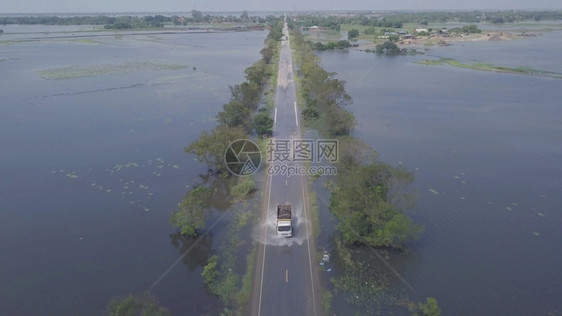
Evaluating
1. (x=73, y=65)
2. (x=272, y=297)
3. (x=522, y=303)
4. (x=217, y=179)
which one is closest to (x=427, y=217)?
(x=522, y=303)

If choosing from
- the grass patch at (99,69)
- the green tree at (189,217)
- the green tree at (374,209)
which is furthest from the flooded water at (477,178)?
the grass patch at (99,69)

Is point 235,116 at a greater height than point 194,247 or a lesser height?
greater

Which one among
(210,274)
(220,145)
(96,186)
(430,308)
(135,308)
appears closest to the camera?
(135,308)

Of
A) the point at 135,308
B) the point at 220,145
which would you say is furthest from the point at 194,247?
the point at 220,145

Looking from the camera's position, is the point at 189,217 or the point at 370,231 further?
the point at 189,217

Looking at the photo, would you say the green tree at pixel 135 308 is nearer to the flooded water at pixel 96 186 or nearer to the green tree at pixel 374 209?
the flooded water at pixel 96 186

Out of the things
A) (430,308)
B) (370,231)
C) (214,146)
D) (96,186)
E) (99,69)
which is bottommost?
(430,308)

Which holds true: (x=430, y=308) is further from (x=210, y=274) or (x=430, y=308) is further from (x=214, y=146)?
(x=214, y=146)
